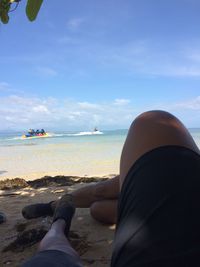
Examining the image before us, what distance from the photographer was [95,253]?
2670 mm

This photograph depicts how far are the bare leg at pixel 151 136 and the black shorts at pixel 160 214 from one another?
0.24 feet

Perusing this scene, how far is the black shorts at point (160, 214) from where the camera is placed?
42.1 inches

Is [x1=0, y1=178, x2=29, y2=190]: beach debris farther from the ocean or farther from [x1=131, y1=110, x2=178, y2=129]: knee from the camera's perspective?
[x1=131, y1=110, x2=178, y2=129]: knee

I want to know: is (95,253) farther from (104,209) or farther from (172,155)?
(172,155)

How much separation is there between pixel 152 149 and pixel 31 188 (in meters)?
5.35

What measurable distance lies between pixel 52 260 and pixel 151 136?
642 millimetres

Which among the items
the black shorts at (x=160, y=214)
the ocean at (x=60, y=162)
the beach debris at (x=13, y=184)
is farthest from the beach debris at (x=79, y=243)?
the ocean at (x=60, y=162)

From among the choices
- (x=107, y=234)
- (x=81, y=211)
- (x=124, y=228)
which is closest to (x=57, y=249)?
(x=124, y=228)

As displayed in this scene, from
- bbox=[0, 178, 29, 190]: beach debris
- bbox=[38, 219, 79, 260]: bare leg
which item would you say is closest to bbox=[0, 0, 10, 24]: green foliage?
bbox=[38, 219, 79, 260]: bare leg

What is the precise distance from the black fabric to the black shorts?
0.41 metres

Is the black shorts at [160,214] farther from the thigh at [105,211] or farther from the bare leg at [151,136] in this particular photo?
the thigh at [105,211]

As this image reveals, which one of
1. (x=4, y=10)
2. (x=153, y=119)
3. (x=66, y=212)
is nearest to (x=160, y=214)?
(x=153, y=119)

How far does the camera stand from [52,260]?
1527 millimetres

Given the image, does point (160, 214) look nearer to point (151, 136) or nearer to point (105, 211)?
point (151, 136)
